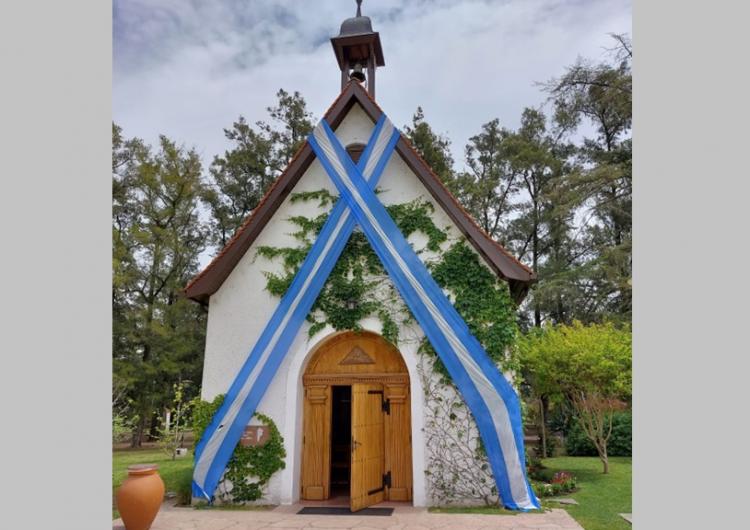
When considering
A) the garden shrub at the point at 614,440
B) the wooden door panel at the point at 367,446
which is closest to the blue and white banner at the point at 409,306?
the wooden door panel at the point at 367,446

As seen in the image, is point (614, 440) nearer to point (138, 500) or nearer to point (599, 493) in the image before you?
point (599, 493)

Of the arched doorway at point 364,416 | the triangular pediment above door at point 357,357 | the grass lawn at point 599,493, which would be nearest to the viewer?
the grass lawn at point 599,493

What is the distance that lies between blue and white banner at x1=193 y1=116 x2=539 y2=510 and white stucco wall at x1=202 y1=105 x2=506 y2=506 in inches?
13.0

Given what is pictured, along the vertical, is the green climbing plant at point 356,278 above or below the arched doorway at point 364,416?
above

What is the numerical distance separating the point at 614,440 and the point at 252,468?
12663mm

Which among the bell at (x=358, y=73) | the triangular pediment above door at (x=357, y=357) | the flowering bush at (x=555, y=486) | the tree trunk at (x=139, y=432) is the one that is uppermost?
the bell at (x=358, y=73)

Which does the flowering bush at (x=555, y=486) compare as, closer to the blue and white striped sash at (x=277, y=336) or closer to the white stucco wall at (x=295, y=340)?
the white stucco wall at (x=295, y=340)

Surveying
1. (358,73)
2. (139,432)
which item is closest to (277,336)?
(358,73)

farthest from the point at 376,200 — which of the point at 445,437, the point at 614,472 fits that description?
the point at 614,472

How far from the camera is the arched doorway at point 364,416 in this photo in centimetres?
847

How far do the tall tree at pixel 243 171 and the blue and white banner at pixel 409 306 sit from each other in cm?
1945

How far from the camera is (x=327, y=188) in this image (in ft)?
32.2

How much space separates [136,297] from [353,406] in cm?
2121

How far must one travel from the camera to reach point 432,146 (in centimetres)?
2678
